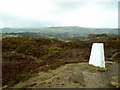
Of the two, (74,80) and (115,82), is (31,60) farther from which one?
(115,82)

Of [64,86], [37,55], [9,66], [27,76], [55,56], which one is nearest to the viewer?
[64,86]

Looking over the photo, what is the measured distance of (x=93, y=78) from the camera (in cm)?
1119

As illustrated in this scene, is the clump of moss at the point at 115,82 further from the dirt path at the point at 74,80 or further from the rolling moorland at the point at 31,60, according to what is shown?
the rolling moorland at the point at 31,60

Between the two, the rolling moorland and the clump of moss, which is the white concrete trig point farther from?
the clump of moss

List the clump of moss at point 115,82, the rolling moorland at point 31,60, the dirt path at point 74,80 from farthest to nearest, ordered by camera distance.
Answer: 1. the rolling moorland at point 31,60
2. the dirt path at point 74,80
3. the clump of moss at point 115,82

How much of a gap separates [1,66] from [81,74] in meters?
7.80

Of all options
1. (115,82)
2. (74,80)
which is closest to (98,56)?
(115,82)

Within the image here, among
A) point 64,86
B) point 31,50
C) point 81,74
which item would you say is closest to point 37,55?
point 31,50

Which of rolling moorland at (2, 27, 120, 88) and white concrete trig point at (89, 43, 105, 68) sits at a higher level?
white concrete trig point at (89, 43, 105, 68)

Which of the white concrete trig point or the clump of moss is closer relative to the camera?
the clump of moss

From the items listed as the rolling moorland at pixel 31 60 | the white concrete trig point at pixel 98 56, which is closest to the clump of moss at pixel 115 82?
the white concrete trig point at pixel 98 56

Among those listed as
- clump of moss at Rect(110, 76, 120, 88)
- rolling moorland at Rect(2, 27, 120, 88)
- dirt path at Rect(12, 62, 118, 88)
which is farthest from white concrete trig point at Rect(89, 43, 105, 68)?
clump of moss at Rect(110, 76, 120, 88)

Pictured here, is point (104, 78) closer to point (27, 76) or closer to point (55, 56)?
point (27, 76)

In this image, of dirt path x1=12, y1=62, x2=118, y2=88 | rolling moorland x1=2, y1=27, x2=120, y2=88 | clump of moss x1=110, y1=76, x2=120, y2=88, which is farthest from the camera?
rolling moorland x1=2, y1=27, x2=120, y2=88
